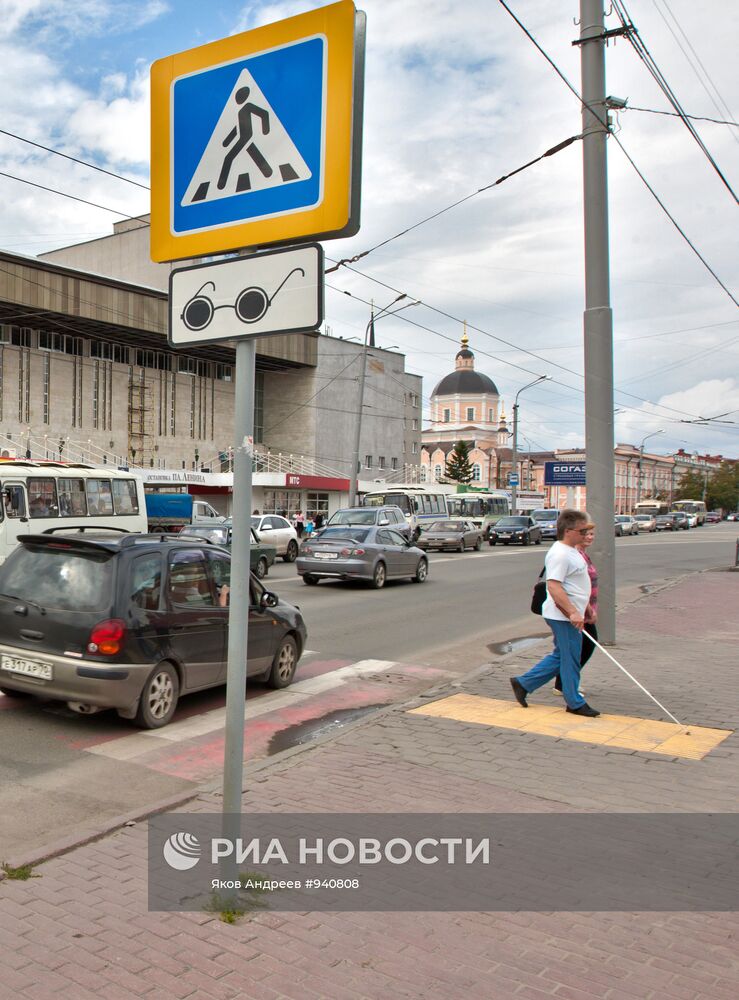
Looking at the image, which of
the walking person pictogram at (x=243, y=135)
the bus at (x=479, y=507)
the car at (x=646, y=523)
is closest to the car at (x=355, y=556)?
the walking person pictogram at (x=243, y=135)

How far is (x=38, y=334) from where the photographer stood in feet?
131

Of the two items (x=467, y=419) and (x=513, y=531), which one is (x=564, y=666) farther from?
(x=467, y=419)

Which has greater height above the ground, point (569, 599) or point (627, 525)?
point (569, 599)

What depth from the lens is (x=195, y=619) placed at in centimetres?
742

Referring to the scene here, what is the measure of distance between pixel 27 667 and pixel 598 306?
7.82 m

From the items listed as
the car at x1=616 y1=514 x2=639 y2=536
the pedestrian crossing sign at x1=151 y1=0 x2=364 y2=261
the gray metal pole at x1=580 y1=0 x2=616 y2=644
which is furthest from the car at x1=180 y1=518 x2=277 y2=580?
the car at x1=616 y1=514 x2=639 y2=536

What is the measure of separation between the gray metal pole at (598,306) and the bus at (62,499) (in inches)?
417

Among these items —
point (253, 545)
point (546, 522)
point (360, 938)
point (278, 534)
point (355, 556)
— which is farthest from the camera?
→ point (546, 522)

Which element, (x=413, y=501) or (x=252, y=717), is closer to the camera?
→ (x=252, y=717)

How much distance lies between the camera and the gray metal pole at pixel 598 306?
423 inches

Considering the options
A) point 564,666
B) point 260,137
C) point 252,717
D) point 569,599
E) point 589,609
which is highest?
point 260,137

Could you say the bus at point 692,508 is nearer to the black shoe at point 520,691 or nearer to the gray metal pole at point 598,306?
the gray metal pole at point 598,306

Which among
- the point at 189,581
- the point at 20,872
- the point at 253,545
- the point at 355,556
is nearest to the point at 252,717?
the point at 189,581

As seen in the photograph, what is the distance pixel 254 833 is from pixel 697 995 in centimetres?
220
